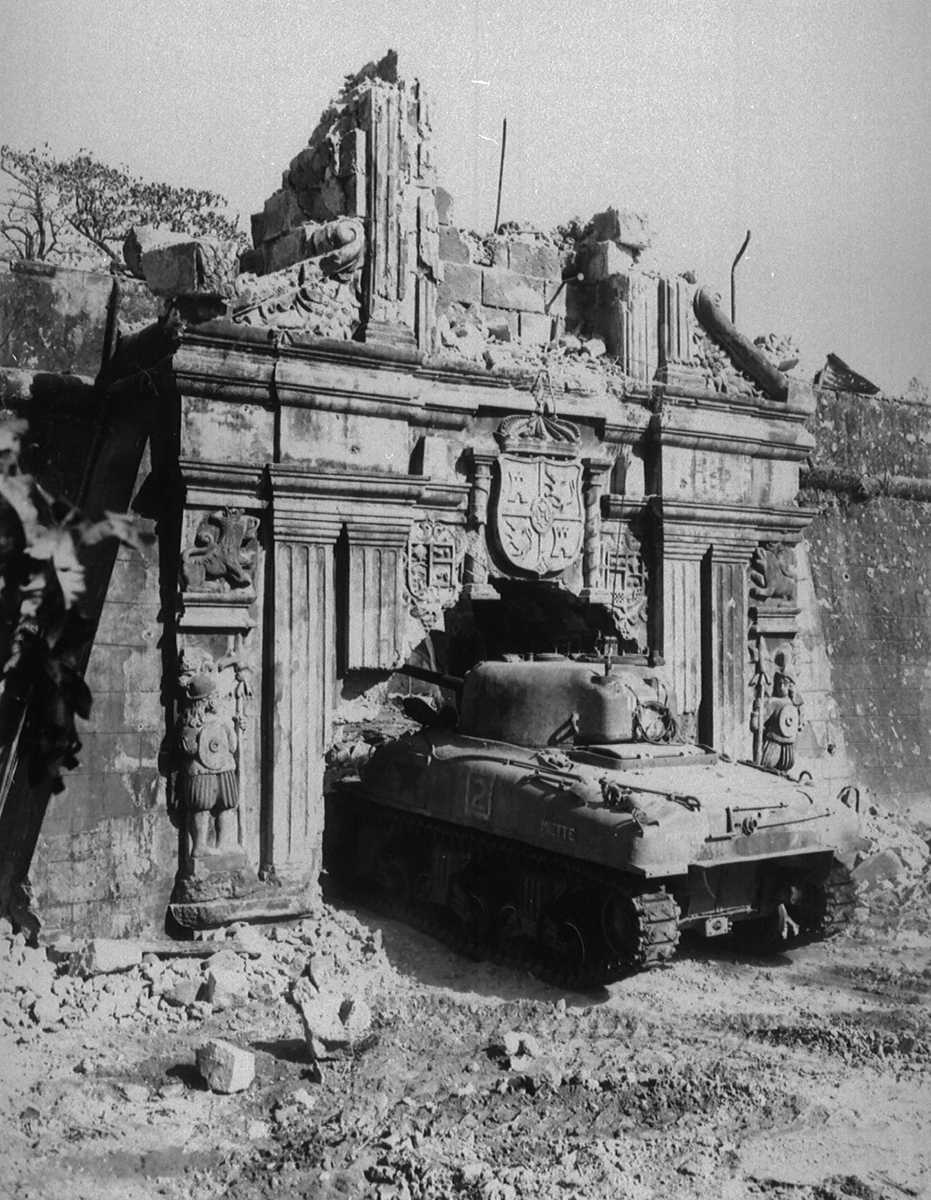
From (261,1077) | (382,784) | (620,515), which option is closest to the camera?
(261,1077)

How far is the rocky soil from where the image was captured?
6270 millimetres

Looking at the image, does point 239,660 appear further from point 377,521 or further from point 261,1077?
point 261,1077

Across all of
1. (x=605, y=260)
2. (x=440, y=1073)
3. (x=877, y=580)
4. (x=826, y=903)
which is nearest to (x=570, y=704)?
(x=826, y=903)

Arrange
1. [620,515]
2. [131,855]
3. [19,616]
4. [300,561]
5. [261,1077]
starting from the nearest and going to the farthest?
[19,616], [261,1077], [131,855], [300,561], [620,515]

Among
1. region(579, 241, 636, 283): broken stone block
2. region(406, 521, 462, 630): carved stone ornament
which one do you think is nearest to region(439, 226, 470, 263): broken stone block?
region(579, 241, 636, 283): broken stone block

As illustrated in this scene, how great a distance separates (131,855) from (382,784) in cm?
245

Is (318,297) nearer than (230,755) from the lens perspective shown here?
No

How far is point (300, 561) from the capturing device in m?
9.95

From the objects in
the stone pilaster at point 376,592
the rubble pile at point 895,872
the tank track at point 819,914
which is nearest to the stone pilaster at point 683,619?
the rubble pile at point 895,872

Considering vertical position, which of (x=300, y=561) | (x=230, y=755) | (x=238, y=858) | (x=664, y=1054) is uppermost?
(x=300, y=561)

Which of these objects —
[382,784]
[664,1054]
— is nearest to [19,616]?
[664,1054]

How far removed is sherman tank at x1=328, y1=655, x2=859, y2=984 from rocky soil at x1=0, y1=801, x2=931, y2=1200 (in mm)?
440

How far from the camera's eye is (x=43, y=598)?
10.1ft

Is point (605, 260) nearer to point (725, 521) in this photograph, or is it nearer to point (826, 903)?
point (725, 521)
